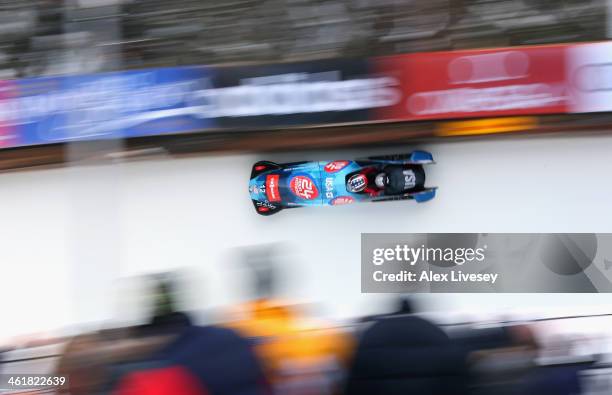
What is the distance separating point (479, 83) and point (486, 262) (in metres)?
1.16

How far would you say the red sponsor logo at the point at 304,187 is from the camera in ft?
15.0

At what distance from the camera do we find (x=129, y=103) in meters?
4.60

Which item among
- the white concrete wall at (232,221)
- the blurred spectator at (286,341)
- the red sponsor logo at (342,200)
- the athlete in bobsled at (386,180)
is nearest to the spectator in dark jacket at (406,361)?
the blurred spectator at (286,341)

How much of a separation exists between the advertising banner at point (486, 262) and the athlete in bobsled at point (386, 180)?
34cm

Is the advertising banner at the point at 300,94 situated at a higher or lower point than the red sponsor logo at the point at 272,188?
higher

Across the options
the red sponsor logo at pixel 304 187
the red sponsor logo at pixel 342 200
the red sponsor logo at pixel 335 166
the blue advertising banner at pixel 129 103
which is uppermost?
the blue advertising banner at pixel 129 103

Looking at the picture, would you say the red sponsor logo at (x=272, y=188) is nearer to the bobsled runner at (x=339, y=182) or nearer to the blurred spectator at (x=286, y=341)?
the bobsled runner at (x=339, y=182)

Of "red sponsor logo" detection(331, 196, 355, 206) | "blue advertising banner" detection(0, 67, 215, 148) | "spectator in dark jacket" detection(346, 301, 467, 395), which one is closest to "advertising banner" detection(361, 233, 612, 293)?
"red sponsor logo" detection(331, 196, 355, 206)

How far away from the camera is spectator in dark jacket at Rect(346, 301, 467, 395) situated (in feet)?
5.96

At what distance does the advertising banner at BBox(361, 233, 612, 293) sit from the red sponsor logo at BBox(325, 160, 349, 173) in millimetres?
500

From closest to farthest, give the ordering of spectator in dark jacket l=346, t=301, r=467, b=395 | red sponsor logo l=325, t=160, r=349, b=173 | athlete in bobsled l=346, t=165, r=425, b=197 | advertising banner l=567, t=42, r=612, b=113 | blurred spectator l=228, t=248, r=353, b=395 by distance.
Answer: spectator in dark jacket l=346, t=301, r=467, b=395
blurred spectator l=228, t=248, r=353, b=395
advertising banner l=567, t=42, r=612, b=113
athlete in bobsled l=346, t=165, r=425, b=197
red sponsor logo l=325, t=160, r=349, b=173

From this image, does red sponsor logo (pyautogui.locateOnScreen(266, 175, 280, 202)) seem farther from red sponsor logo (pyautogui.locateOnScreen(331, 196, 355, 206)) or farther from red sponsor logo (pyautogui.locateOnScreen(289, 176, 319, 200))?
red sponsor logo (pyautogui.locateOnScreen(331, 196, 355, 206))

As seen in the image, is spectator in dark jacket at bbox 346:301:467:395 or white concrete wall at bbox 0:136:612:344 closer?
spectator in dark jacket at bbox 346:301:467:395

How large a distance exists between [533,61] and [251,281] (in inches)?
114
